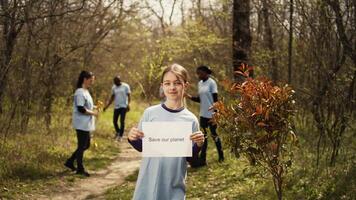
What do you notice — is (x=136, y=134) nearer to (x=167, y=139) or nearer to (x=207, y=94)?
(x=167, y=139)

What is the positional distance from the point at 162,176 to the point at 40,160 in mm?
6932

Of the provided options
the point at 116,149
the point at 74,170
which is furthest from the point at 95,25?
the point at 74,170

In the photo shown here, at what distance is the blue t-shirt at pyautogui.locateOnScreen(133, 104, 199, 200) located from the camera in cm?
357

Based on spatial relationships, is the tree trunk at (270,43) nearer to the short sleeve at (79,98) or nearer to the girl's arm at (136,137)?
the short sleeve at (79,98)

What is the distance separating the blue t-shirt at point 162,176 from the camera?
3.57 meters

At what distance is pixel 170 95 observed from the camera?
11.9 feet

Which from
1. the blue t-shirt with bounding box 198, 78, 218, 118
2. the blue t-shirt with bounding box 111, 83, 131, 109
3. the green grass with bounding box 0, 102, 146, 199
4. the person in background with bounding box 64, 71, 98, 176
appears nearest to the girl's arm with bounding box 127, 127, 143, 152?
the green grass with bounding box 0, 102, 146, 199

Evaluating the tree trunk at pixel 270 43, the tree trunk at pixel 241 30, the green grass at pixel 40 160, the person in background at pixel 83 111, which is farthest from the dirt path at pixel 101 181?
the tree trunk at pixel 270 43

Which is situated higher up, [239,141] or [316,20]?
[316,20]

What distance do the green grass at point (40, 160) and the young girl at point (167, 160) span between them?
192 inches

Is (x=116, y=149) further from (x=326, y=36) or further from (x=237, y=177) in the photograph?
(x=326, y=36)

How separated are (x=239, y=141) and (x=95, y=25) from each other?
42.9ft

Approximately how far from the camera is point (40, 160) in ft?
32.7

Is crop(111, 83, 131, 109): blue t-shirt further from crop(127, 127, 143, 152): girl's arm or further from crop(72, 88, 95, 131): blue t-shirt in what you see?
crop(127, 127, 143, 152): girl's arm
